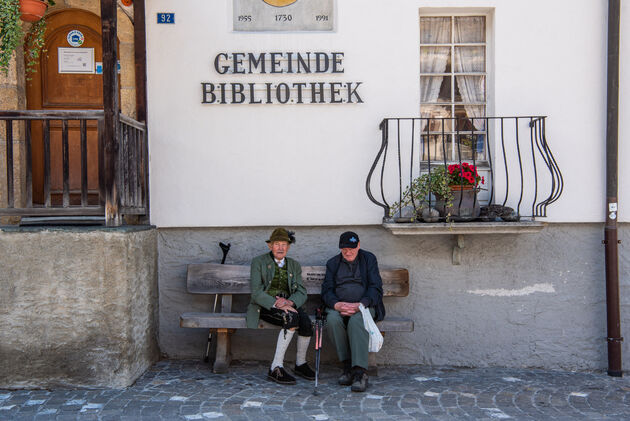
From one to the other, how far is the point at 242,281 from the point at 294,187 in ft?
3.38

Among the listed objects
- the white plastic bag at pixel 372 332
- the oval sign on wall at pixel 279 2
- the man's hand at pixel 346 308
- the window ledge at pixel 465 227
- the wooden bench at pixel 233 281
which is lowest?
the white plastic bag at pixel 372 332

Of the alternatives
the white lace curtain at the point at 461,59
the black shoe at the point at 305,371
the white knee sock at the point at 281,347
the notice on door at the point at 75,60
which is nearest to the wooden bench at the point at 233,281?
the white knee sock at the point at 281,347

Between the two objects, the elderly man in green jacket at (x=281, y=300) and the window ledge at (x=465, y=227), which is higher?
the window ledge at (x=465, y=227)

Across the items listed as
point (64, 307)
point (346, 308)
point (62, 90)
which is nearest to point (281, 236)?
point (346, 308)

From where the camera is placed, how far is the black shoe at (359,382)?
4672 millimetres

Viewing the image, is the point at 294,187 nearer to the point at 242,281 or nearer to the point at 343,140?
the point at 343,140

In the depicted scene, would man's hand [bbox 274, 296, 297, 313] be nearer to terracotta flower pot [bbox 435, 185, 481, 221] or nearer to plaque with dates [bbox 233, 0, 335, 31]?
terracotta flower pot [bbox 435, 185, 481, 221]

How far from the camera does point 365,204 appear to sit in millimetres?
5523

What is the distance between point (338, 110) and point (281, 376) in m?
2.52

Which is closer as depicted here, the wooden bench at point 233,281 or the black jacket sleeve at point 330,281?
the black jacket sleeve at point 330,281

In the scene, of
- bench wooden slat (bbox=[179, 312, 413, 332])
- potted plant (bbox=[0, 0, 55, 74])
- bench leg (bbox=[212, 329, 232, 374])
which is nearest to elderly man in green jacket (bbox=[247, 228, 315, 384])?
bench wooden slat (bbox=[179, 312, 413, 332])

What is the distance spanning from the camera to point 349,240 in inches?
199

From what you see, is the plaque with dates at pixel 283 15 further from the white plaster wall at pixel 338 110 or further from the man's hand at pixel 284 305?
the man's hand at pixel 284 305

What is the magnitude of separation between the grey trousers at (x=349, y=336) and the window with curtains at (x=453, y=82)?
1.85 meters
